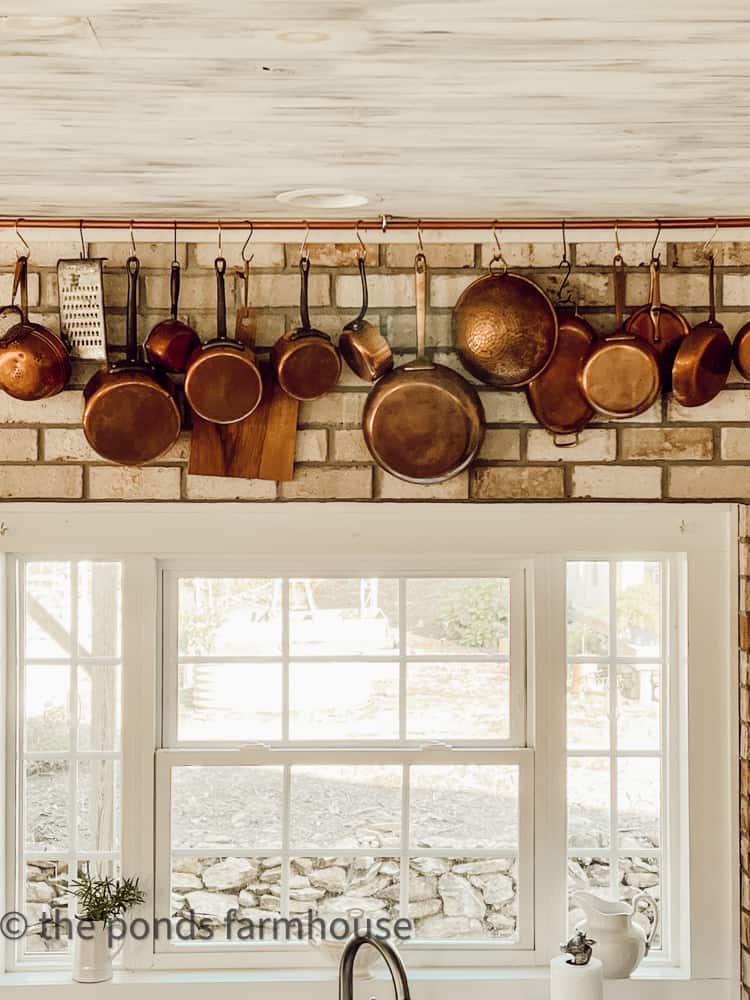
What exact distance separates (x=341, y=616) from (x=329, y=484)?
0.39 m

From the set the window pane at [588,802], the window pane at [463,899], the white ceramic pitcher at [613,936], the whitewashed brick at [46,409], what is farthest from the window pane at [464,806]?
the whitewashed brick at [46,409]

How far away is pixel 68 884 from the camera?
2.93 meters

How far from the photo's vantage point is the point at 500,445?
114 inches

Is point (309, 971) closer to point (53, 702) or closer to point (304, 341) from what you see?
point (53, 702)

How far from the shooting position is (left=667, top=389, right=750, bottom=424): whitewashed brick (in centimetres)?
290

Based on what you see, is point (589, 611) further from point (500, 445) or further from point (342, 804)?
point (342, 804)

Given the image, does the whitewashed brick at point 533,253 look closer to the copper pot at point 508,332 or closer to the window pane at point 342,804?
the copper pot at point 508,332

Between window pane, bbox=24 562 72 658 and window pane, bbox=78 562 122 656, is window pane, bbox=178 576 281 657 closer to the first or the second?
window pane, bbox=78 562 122 656

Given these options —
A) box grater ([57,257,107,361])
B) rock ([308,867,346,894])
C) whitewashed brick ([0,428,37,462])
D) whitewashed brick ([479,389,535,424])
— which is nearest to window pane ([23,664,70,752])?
whitewashed brick ([0,428,37,462])

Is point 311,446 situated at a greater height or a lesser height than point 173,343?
lesser

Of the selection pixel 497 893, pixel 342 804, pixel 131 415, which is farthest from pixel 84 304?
pixel 497 893

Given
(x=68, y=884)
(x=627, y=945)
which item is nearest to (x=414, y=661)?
(x=627, y=945)

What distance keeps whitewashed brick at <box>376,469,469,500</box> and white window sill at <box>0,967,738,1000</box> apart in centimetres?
123

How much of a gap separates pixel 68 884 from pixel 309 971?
665 millimetres
